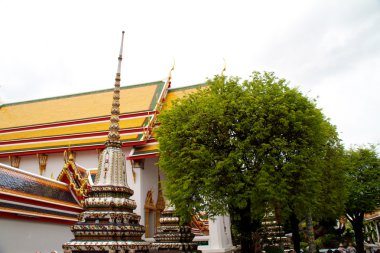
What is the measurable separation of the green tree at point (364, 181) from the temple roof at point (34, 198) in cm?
1545

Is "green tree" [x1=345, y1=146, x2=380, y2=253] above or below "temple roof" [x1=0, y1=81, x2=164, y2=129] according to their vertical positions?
below

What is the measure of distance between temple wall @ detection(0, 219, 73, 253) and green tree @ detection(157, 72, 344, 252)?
377 centimetres

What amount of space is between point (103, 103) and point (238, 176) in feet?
42.7

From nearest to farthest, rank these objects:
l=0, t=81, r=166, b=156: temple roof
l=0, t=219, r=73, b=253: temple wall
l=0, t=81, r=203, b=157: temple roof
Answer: l=0, t=219, r=73, b=253: temple wall < l=0, t=81, r=203, b=157: temple roof < l=0, t=81, r=166, b=156: temple roof

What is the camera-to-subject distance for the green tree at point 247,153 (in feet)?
33.6

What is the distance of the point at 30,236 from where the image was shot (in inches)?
403

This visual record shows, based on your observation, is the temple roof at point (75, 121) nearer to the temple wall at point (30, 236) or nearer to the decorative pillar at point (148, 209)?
the decorative pillar at point (148, 209)

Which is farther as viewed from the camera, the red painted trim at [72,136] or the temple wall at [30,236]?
the red painted trim at [72,136]

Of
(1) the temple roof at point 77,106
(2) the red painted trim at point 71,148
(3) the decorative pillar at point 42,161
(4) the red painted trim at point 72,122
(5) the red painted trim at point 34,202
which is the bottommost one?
(5) the red painted trim at point 34,202

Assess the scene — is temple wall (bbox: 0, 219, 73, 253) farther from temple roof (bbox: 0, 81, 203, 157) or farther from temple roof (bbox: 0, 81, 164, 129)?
temple roof (bbox: 0, 81, 164, 129)

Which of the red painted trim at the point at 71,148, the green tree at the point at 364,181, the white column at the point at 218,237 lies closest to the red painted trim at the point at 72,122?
the red painted trim at the point at 71,148

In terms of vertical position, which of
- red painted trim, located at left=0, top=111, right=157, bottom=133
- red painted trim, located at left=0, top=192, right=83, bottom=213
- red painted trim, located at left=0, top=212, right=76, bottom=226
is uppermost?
red painted trim, located at left=0, top=111, right=157, bottom=133

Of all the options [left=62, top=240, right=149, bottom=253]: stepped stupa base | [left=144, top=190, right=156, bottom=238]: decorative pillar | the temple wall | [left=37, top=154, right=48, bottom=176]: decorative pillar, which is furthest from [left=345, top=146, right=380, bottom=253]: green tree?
[left=62, top=240, right=149, bottom=253]: stepped stupa base

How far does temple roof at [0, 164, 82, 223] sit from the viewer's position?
9651 millimetres
